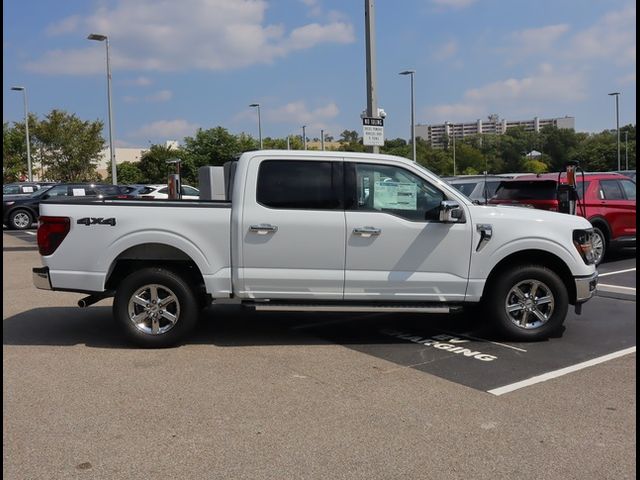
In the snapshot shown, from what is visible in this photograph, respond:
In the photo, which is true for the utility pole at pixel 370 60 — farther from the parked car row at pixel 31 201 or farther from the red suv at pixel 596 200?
the parked car row at pixel 31 201

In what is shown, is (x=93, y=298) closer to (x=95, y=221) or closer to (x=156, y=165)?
(x=95, y=221)

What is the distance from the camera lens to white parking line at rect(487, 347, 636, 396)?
5012mm

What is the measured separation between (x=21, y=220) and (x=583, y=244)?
21.7 meters

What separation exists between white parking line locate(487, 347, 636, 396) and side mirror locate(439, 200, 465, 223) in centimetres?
172

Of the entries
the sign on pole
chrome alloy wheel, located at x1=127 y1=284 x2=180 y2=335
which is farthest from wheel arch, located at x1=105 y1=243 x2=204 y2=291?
the sign on pole

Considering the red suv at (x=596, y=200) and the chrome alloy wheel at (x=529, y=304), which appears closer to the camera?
the chrome alloy wheel at (x=529, y=304)

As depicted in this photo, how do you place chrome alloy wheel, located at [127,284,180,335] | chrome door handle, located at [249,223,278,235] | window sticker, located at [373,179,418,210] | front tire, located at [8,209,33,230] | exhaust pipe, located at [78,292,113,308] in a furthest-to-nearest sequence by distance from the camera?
front tire, located at [8,209,33,230], exhaust pipe, located at [78,292,113,308], window sticker, located at [373,179,418,210], chrome alloy wheel, located at [127,284,180,335], chrome door handle, located at [249,223,278,235]

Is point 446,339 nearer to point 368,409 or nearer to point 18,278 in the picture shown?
point 368,409

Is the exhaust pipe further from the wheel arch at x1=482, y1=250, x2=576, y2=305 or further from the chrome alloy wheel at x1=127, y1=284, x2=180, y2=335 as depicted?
the wheel arch at x1=482, y1=250, x2=576, y2=305

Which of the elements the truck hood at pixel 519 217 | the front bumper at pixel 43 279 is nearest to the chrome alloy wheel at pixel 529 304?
the truck hood at pixel 519 217

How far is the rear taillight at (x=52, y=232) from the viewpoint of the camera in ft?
20.2

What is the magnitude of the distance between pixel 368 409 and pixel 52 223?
3717 mm

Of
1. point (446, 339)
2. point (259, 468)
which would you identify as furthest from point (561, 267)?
point (259, 468)

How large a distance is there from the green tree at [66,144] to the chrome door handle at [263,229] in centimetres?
4261
